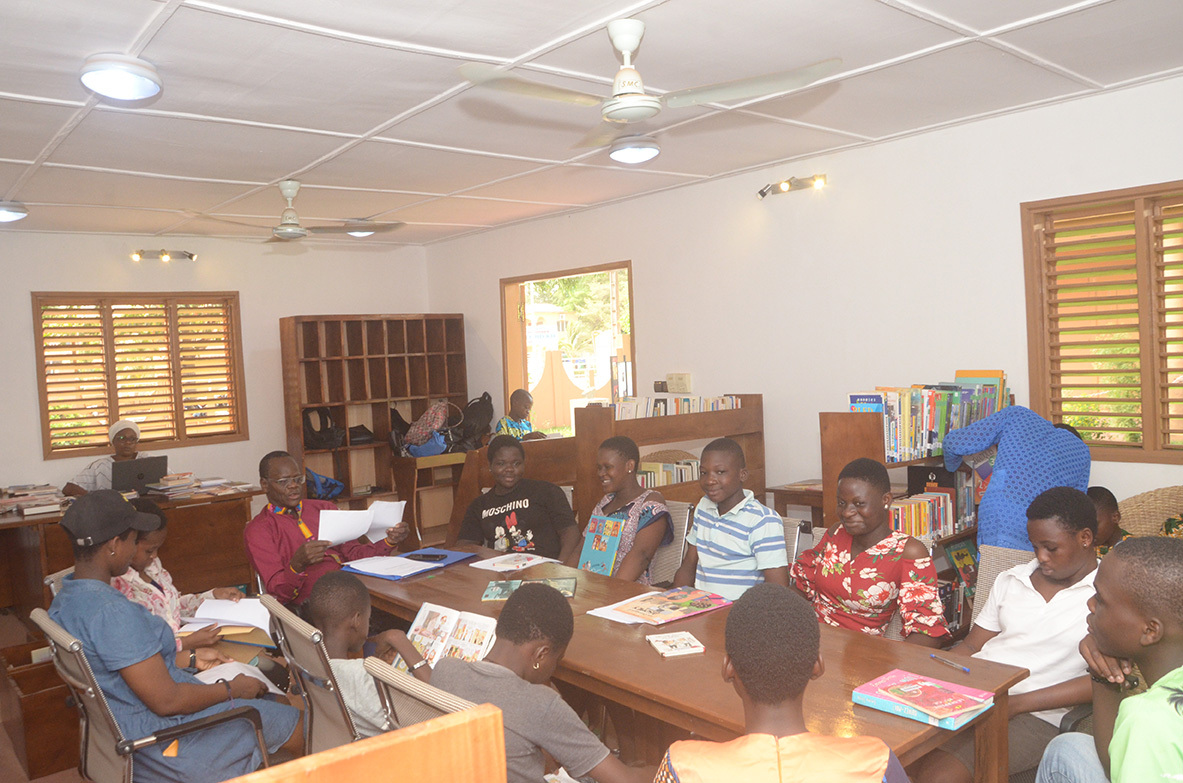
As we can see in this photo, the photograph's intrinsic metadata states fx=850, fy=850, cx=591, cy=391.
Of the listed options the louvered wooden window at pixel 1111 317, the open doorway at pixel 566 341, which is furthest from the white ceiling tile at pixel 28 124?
the louvered wooden window at pixel 1111 317

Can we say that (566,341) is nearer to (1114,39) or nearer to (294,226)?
(294,226)

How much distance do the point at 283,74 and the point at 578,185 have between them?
2762mm

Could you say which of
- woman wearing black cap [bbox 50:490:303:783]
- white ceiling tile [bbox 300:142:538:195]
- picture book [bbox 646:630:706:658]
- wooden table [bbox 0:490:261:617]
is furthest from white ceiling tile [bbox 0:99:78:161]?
picture book [bbox 646:630:706:658]

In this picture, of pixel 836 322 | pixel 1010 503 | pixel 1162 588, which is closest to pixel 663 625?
pixel 1162 588

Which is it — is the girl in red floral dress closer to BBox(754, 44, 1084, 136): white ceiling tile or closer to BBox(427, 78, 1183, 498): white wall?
BBox(754, 44, 1084, 136): white ceiling tile

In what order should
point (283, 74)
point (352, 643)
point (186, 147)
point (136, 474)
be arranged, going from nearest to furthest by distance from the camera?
point (352, 643) → point (283, 74) → point (186, 147) → point (136, 474)

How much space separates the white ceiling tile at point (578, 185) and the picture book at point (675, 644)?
3511 millimetres

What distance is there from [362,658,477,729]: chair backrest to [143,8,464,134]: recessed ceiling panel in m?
2.22

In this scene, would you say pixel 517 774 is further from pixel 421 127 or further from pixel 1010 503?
pixel 421 127

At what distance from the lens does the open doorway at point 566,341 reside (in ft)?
25.6

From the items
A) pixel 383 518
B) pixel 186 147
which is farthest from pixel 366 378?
pixel 383 518

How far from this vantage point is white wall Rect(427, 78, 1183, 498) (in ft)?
14.0

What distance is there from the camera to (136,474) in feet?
20.0

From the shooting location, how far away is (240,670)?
10.1 feet
